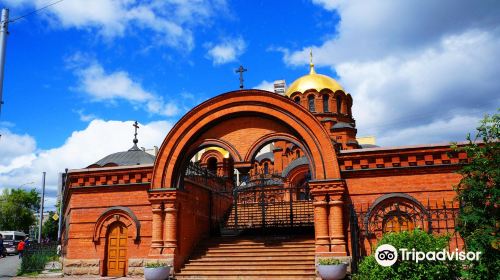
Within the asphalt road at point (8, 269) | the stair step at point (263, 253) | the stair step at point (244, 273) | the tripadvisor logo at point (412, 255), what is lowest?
the asphalt road at point (8, 269)

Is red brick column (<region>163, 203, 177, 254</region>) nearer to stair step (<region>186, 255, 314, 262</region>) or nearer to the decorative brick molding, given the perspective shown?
stair step (<region>186, 255, 314, 262</region>)

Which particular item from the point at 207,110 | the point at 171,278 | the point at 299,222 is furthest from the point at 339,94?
the point at 171,278

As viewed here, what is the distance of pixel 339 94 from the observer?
117ft

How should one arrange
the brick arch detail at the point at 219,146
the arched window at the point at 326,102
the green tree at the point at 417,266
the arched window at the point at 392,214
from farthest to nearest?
the arched window at the point at 326,102
the brick arch detail at the point at 219,146
the arched window at the point at 392,214
the green tree at the point at 417,266

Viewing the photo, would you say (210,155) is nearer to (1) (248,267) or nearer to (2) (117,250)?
(2) (117,250)

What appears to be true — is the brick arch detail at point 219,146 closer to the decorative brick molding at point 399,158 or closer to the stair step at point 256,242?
the stair step at point 256,242

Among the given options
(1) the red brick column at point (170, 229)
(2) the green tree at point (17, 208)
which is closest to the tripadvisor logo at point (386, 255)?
(1) the red brick column at point (170, 229)

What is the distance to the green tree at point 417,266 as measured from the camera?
8.93 m

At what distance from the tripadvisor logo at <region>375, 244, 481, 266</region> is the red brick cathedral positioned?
2.33 m

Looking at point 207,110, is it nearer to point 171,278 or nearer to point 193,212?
point 193,212

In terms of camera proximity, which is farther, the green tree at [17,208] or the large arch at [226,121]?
the green tree at [17,208]

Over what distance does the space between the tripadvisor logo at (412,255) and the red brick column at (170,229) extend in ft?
23.5

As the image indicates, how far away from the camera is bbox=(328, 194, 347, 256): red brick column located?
12766 mm

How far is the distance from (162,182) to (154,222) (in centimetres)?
135
